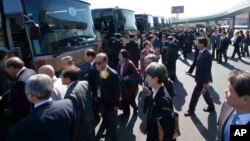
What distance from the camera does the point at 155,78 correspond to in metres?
3.55

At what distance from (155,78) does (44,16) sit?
4.03m

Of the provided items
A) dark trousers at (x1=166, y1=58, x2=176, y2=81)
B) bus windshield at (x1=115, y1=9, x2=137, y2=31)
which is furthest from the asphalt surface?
bus windshield at (x1=115, y1=9, x2=137, y2=31)

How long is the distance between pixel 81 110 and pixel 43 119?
1.11m

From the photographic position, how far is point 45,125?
2.83 metres

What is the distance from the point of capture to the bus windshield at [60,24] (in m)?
6.41

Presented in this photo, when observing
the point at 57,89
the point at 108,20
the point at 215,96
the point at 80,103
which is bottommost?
the point at 215,96

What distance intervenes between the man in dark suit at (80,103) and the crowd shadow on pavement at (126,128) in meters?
1.95

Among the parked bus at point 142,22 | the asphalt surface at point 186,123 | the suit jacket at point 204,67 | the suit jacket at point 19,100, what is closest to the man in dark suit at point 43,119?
the suit jacket at point 19,100

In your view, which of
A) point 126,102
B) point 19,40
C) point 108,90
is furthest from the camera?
point 126,102

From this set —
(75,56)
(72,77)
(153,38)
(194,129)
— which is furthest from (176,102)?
(153,38)

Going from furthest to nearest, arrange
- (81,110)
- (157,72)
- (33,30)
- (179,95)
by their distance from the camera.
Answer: (179,95) < (33,30) < (81,110) < (157,72)

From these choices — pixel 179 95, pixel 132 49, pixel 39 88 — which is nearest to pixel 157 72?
pixel 39 88

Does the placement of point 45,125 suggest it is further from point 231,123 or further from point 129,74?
point 129,74

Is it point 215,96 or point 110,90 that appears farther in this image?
point 215,96
